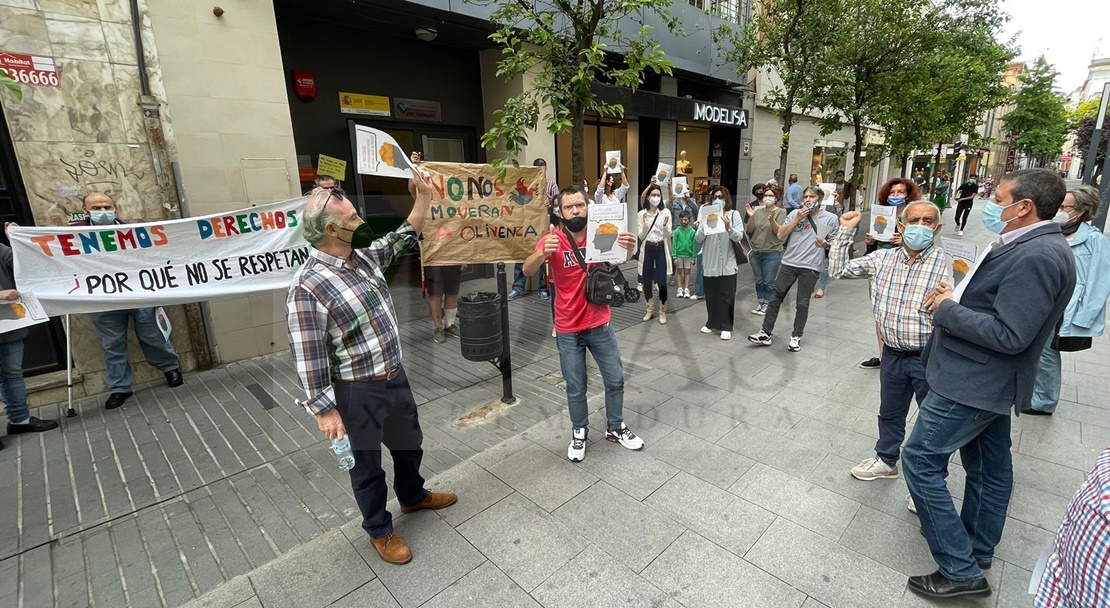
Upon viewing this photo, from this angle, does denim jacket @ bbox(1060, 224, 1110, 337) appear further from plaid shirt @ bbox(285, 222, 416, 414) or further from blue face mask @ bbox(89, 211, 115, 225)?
blue face mask @ bbox(89, 211, 115, 225)

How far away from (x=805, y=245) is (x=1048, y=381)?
240 cm

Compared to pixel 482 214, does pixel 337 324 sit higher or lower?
lower

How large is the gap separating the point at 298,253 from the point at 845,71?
10101mm

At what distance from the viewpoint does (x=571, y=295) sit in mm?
3656

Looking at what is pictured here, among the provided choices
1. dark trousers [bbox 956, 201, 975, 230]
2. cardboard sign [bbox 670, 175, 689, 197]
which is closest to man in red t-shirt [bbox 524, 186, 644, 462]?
cardboard sign [bbox 670, 175, 689, 197]

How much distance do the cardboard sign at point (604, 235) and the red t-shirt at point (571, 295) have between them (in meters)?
0.10

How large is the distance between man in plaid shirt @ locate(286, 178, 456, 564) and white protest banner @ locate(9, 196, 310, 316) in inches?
128

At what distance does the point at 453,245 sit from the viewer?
14.5 feet

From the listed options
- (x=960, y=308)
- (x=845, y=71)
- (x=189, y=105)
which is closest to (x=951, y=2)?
(x=845, y=71)

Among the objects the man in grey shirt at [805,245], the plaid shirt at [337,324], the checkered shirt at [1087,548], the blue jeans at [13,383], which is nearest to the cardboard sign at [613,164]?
the man in grey shirt at [805,245]

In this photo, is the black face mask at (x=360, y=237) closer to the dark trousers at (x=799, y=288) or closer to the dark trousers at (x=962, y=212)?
the dark trousers at (x=799, y=288)

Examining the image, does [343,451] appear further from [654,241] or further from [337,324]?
[654,241]

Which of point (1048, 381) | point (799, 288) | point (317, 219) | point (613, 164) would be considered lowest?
point (1048, 381)

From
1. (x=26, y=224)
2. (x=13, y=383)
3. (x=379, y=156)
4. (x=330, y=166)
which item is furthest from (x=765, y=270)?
(x=26, y=224)
